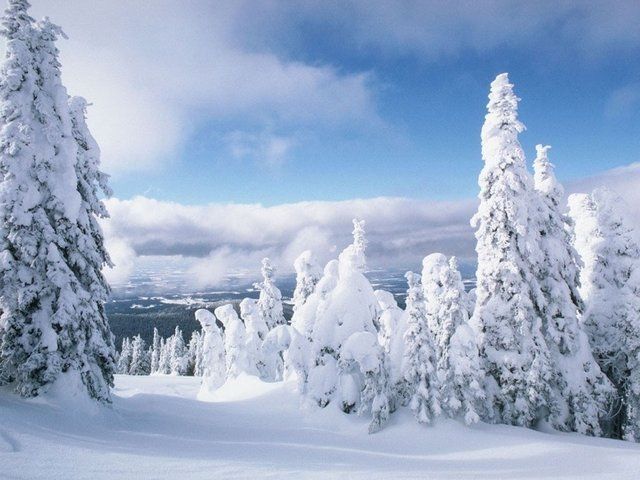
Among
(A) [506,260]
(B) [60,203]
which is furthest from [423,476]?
(B) [60,203]

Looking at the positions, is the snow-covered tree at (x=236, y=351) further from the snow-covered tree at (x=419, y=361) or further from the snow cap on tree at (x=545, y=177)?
the snow cap on tree at (x=545, y=177)

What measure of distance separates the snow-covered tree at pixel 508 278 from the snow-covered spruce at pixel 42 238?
16389mm

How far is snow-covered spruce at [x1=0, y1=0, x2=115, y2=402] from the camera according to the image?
43.1 ft

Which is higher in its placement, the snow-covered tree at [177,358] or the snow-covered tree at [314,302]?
the snow-covered tree at [314,302]

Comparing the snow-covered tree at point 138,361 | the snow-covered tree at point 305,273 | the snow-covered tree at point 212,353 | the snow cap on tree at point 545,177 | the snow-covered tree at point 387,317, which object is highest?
the snow cap on tree at point 545,177

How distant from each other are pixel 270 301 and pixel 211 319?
255 inches

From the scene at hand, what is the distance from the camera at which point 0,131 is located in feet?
45.6

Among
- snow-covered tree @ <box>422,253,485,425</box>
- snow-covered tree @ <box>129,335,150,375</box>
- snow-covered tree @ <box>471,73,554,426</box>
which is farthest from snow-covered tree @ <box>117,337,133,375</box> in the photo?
snow-covered tree @ <box>471,73,554,426</box>

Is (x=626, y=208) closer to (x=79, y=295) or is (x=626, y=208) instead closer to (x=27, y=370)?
(x=79, y=295)

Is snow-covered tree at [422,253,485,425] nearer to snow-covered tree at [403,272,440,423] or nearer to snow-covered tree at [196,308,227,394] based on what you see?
snow-covered tree at [403,272,440,423]

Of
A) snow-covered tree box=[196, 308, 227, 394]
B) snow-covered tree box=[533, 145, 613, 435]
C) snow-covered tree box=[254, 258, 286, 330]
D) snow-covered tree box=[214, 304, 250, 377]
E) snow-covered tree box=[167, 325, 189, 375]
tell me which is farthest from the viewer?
snow-covered tree box=[167, 325, 189, 375]

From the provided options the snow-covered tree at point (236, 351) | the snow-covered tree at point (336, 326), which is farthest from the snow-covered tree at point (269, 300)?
the snow-covered tree at point (336, 326)

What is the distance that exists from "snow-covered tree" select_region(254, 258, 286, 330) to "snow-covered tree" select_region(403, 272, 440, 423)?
25623mm

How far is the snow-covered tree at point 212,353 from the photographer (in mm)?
36781
